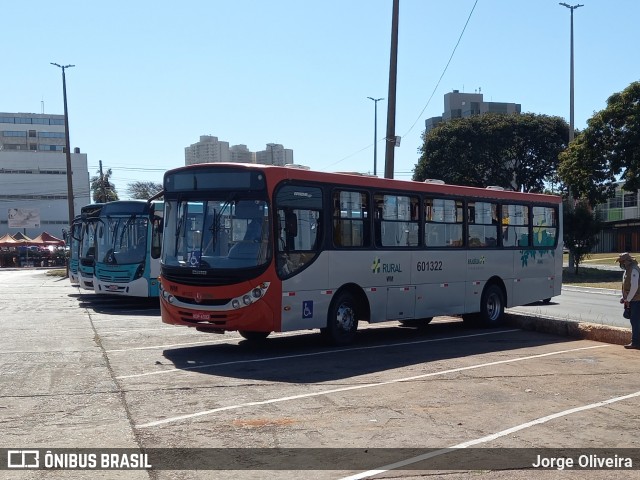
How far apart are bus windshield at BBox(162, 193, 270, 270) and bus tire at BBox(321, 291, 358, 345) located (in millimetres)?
1948

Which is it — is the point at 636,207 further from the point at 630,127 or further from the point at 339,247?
the point at 339,247

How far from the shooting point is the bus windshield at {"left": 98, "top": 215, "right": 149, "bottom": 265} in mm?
23909

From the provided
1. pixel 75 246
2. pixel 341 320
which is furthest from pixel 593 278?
pixel 341 320

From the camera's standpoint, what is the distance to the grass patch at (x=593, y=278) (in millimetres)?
38562

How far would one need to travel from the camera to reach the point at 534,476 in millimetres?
6781

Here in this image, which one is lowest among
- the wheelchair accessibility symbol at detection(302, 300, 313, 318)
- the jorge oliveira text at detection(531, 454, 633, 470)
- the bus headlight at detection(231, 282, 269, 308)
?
the jorge oliveira text at detection(531, 454, 633, 470)

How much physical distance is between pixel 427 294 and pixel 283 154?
35.3 m

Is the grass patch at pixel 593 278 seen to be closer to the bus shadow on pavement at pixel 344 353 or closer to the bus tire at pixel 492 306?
the bus tire at pixel 492 306

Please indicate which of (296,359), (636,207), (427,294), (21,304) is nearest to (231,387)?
(296,359)

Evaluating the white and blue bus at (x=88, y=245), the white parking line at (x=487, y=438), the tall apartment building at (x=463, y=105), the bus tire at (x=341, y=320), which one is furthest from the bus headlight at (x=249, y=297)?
the tall apartment building at (x=463, y=105)

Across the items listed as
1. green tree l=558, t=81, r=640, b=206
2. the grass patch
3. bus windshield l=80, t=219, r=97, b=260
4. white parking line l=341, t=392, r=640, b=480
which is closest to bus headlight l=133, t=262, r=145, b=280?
bus windshield l=80, t=219, r=97, b=260

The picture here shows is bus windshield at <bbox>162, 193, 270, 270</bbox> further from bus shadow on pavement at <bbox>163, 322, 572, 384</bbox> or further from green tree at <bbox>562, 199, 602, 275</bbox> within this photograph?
green tree at <bbox>562, 199, 602, 275</bbox>

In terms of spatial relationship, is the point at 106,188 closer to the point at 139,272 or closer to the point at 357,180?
the point at 139,272

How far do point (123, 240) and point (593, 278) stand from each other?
92.0 ft
